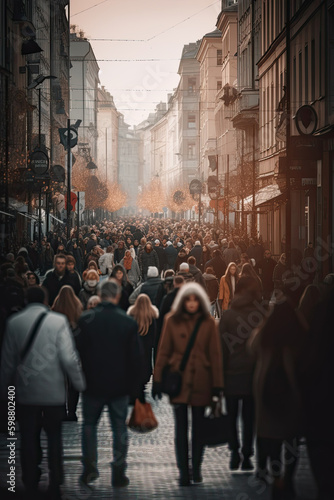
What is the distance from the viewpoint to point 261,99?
5647 cm

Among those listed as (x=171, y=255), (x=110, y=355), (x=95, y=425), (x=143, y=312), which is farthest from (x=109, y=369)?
(x=171, y=255)

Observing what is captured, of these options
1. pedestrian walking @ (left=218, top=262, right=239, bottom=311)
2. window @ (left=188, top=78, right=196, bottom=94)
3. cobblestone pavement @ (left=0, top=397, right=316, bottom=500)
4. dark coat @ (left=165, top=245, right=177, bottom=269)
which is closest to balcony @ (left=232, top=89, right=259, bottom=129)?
dark coat @ (left=165, top=245, right=177, bottom=269)

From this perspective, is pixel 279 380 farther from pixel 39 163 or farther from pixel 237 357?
pixel 39 163

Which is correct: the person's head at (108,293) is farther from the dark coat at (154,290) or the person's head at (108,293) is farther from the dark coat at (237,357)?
the dark coat at (154,290)

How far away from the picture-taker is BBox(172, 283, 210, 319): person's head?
28.3ft

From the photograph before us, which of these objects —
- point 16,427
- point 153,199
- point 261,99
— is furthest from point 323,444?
point 153,199

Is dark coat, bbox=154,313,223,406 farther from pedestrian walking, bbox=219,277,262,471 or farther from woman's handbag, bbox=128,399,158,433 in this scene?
woman's handbag, bbox=128,399,158,433

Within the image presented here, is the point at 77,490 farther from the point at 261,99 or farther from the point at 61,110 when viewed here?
the point at 61,110

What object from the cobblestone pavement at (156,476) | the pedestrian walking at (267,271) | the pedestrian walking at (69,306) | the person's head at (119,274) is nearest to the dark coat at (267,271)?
the pedestrian walking at (267,271)

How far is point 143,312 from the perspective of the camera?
41.1ft

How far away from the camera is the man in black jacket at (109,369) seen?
28.3 ft

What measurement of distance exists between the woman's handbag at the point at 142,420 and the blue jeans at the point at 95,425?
1308mm

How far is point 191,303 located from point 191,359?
0.46m

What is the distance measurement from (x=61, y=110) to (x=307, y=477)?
78.6 meters
